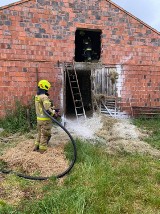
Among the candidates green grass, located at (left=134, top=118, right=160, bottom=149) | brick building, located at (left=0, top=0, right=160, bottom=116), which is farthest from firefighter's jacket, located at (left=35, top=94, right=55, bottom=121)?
green grass, located at (left=134, top=118, right=160, bottom=149)

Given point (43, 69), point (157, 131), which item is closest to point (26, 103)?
point (43, 69)

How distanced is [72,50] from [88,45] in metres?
1.22

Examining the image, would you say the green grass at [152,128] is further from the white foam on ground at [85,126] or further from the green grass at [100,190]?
the green grass at [100,190]

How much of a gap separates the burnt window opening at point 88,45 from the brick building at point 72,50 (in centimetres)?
6

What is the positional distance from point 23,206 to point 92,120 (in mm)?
7292

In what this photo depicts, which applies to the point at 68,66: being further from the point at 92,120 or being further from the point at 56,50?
the point at 92,120

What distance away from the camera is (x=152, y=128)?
11617mm

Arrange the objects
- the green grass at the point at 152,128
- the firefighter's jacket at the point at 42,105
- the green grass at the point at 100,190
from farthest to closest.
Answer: the green grass at the point at 152,128 < the firefighter's jacket at the point at 42,105 < the green grass at the point at 100,190

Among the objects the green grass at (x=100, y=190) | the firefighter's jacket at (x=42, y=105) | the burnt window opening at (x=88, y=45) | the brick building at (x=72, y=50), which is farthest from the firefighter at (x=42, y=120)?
the burnt window opening at (x=88, y=45)

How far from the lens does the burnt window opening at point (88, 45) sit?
13039 millimetres

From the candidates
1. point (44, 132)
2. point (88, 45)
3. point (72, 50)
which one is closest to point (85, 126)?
point (72, 50)

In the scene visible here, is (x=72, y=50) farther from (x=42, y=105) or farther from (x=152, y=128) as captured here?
(x=42, y=105)

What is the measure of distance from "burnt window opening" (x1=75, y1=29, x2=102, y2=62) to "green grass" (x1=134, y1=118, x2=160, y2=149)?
135 inches

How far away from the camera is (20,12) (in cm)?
1138
